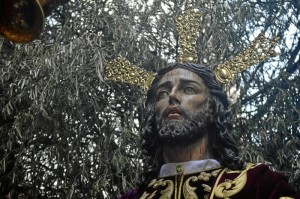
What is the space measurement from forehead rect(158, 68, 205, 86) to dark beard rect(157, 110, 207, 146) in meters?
0.19

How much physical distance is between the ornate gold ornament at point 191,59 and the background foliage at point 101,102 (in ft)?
3.48

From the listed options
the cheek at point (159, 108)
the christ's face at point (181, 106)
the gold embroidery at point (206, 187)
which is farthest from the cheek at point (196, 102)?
the gold embroidery at point (206, 187)

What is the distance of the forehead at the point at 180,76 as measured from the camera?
2805 mm

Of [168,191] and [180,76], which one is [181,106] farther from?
[168,191]

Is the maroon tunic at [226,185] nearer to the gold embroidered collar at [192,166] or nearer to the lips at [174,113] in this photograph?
the gold embroidered collar at [192,166]

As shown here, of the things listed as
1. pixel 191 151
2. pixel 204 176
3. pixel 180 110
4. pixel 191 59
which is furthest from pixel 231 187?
pixel 191 59

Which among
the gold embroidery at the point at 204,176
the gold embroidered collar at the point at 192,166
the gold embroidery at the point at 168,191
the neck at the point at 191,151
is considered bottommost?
the gold embroidery at the point at 168,191

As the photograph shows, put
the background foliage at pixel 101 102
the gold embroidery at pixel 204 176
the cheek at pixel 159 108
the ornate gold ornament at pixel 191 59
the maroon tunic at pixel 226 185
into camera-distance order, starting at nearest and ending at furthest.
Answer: the maroon tunic at pixel 226 185 → the gold embroidery at pixel 204 176 → the cheek at pixel 159 108 → the ornate gold ornament at pixel 191 59 → the background foliage at pixel 101 102

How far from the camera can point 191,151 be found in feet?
8.87

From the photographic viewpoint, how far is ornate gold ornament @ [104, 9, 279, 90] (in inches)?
114

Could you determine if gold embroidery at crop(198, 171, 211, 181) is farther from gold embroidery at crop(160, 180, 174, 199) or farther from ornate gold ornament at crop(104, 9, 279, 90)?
ornate gold ornament at crop(104, 9, 279, 90)

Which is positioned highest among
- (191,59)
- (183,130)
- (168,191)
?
(191,59)

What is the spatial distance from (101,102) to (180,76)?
5.71 feet

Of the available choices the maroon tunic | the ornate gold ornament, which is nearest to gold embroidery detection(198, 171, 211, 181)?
the maroon tunic
